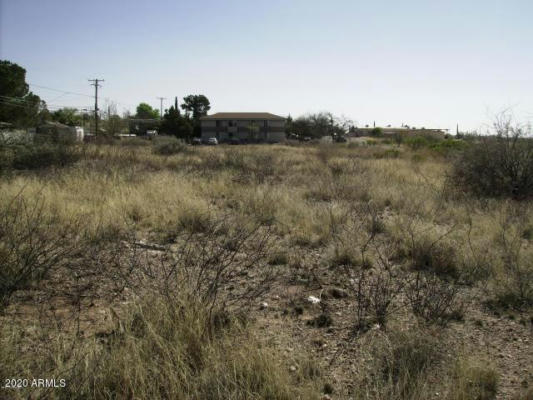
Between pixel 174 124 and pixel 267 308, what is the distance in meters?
64.3

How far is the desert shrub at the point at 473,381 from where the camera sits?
7.36 feet

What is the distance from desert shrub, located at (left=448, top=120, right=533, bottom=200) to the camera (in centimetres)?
921

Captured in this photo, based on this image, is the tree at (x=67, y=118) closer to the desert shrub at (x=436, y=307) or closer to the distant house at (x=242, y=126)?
the distant house at (x=242, y=126)

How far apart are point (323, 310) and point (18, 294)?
281 cm

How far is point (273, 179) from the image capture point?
12117mm

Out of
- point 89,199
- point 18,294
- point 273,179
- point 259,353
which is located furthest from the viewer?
point 273,179

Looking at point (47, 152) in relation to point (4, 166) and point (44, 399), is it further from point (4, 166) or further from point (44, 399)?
point (44, 399)

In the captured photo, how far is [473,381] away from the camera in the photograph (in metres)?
2.36

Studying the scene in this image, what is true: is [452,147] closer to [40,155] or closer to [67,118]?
[40,155]

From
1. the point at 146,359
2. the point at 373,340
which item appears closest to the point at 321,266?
the point at 373,340

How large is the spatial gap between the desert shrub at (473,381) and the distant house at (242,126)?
7362 centimetres

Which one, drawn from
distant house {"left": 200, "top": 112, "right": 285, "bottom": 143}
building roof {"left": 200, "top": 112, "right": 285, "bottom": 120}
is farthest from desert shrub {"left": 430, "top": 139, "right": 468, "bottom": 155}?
building roof {"left": 200, "top": 112, "right": 285, "bottom": 120}

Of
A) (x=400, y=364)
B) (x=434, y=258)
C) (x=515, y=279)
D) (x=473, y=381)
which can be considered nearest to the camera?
(x=473, y=381)

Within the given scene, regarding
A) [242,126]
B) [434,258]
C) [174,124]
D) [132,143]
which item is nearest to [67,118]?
[174,124]
